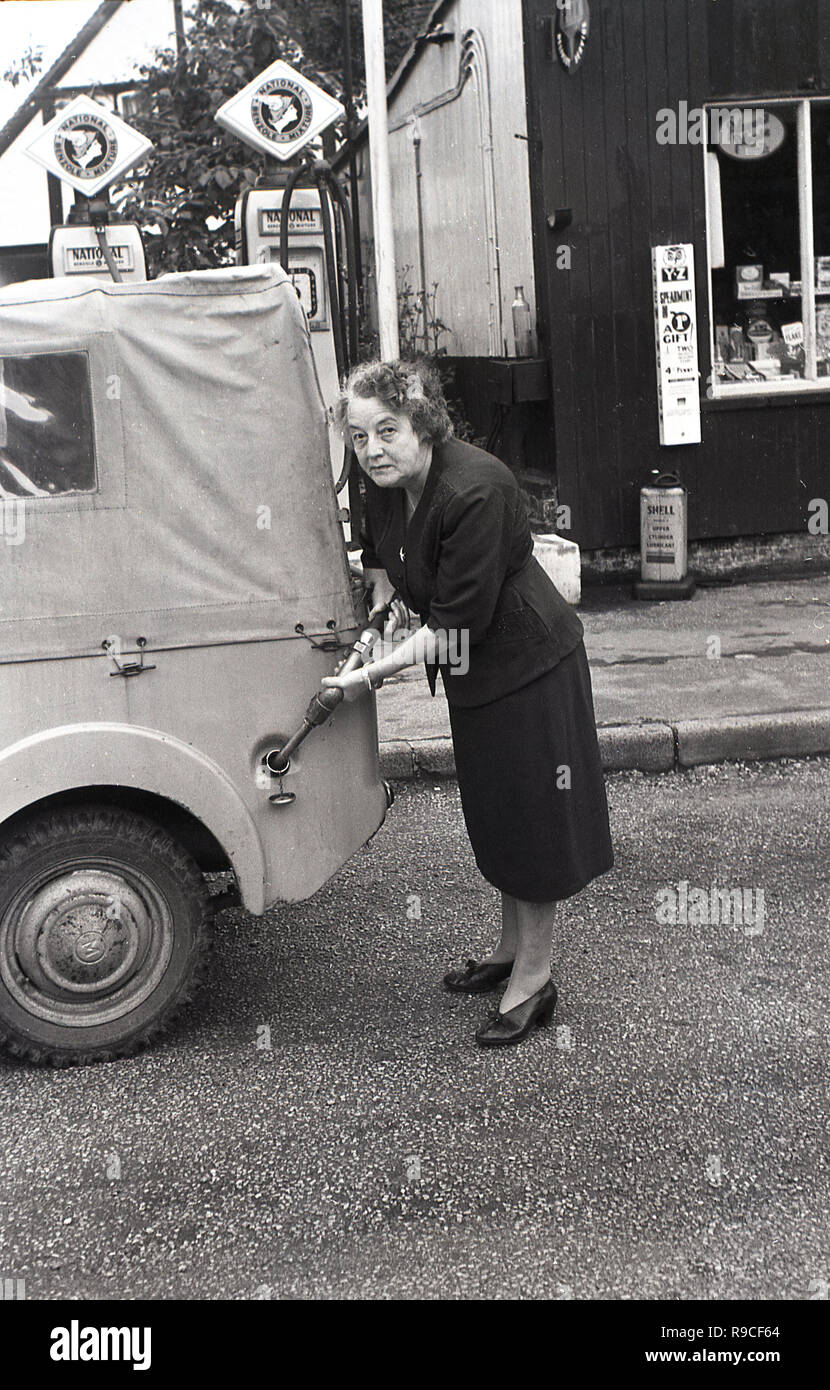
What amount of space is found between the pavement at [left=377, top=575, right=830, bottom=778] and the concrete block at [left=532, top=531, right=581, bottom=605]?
227mm

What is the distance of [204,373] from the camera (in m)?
3.94

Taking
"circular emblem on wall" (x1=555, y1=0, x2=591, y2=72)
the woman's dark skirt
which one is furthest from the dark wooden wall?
the woman's dark skirt

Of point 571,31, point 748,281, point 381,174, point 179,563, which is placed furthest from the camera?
point 748,281

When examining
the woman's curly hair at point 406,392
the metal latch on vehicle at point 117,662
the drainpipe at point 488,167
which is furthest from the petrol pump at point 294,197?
the metal latch on vehicle at point 117,662

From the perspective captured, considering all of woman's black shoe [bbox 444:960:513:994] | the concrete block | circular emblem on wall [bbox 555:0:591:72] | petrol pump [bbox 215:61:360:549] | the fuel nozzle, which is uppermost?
circular emblem on wall [bbox 555:0:591:72]

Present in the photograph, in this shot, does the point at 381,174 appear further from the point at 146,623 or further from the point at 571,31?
the point at 146,623

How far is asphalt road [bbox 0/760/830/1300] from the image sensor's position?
316cm

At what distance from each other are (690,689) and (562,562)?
223cm

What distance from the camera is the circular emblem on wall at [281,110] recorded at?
30.8ft

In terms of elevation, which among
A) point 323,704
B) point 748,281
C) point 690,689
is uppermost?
point 748,281

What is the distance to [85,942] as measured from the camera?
4.00 meters

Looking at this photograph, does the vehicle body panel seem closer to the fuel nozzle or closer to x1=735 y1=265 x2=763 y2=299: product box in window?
the fuel nozzle

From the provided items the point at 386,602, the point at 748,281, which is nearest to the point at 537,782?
the point at 386,602
